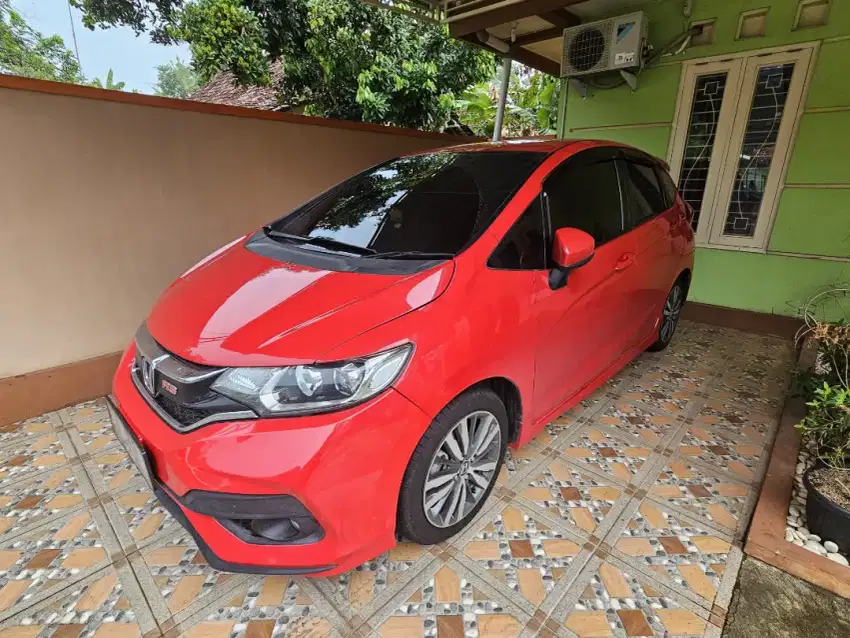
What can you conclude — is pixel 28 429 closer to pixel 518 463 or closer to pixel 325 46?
pixel 518 463

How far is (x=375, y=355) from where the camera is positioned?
1393mm

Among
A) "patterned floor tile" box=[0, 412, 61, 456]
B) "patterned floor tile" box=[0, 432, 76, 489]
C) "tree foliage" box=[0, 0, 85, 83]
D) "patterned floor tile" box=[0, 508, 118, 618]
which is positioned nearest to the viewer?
"patterned floor tile" box=[0, 508, 118, 618]

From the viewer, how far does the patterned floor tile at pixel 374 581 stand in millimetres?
1598

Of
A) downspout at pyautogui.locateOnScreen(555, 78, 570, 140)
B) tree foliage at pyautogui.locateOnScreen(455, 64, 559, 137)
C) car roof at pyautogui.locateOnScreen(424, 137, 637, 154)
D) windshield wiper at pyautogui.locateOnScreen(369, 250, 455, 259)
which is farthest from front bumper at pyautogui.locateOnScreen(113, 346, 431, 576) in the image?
tree foliage at pyautogui.locateOnScreen(455, 64, 559, 137)

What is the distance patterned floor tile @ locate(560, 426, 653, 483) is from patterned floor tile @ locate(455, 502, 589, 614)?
1.72 ft

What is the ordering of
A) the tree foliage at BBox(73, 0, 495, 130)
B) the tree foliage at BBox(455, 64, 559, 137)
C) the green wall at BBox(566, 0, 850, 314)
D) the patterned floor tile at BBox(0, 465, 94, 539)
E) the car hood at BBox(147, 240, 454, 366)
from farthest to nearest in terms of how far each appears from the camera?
the tree foliage at BBox(73, 0, 495, 130) < the tree foliage at BBox(455, 64, 559, 137) < the green wall at BBox(566, 0, 850, 314) < the patterned floor tile at BBox(0, 465, 94, 539) < the car hood at BBox(147, 240, 454, 366)

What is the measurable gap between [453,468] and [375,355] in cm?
63

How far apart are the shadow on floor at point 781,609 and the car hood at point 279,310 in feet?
5.12

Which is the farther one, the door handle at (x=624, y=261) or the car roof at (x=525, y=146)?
the door handle at (x=624, y=261)

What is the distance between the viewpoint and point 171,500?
4.91 feet

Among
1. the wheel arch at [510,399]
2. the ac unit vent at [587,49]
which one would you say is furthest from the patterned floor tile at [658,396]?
the ac unit vent at [587,49]

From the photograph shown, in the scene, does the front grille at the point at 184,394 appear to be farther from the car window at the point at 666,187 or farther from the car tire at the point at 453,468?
the car window at the point at 666,187

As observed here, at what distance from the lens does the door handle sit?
243cm

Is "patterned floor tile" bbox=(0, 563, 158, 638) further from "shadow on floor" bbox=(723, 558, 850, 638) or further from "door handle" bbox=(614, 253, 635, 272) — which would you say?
"door handle" bbox=(614, 253, 635, 272)
